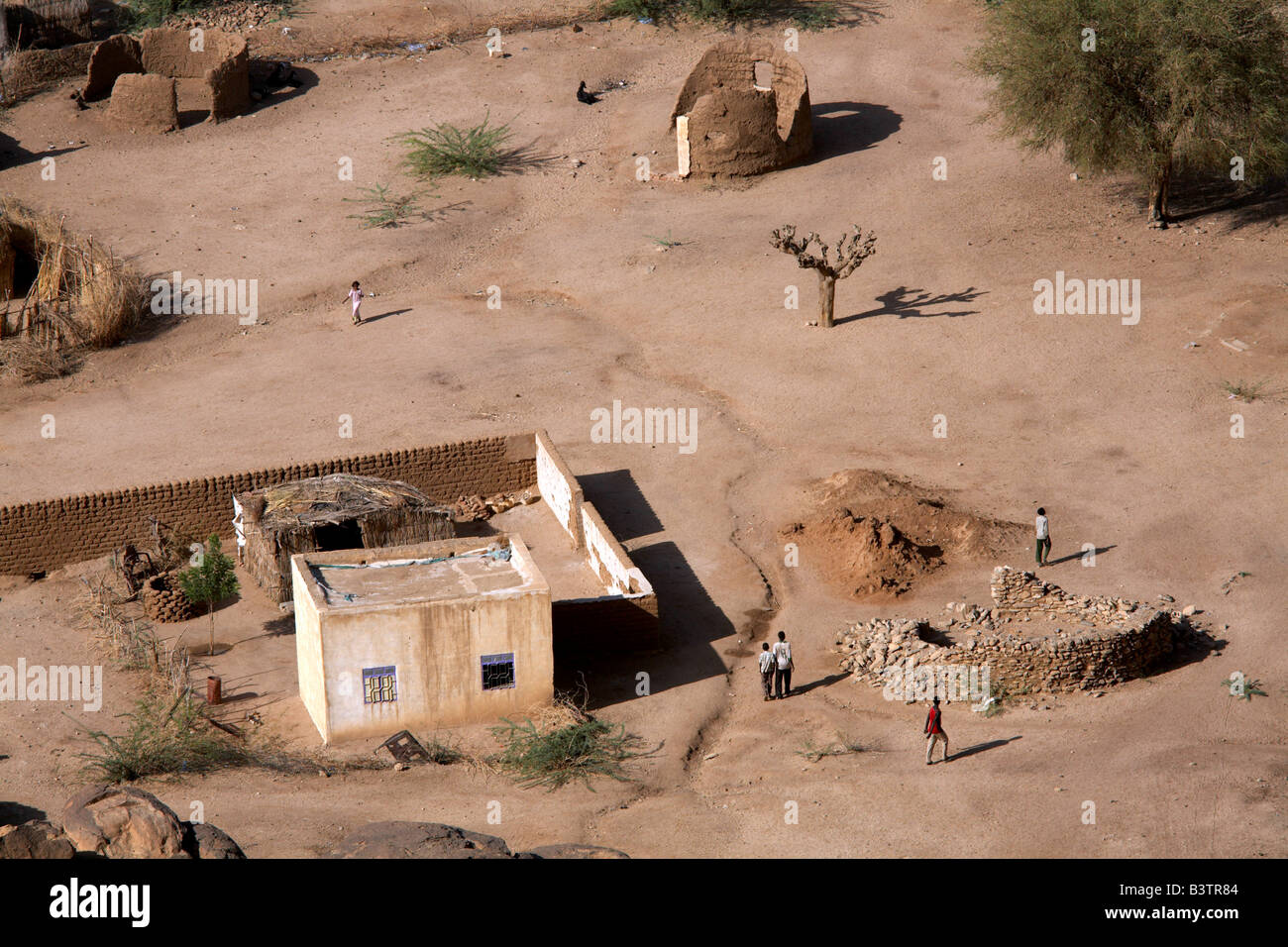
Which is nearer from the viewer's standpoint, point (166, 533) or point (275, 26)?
point (166, 533)

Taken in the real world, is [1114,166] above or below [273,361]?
above

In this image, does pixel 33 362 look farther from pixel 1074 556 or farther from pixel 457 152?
pixel 1074 556

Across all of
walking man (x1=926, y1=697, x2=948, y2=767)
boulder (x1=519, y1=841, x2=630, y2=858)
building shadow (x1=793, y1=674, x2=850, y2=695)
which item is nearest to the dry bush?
building shadow (x1=793, y1=674, x2=850, y2=695)

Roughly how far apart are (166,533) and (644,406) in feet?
27.9

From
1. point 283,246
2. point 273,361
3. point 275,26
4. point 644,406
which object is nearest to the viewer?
point 644,406

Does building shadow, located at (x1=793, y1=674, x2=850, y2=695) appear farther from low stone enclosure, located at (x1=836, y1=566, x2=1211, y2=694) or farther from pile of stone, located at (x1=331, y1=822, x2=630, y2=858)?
pile of stone, located at (x1=331, y1=822, x2=630, y2=858)

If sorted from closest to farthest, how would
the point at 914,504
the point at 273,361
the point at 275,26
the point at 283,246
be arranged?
1. the point at 914,504
2. the point at 273,361
3. the point at 283,246
4. the point at 275,26

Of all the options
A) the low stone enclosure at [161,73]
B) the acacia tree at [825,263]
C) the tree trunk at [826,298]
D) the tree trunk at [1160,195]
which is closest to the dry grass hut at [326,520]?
the acacia tree at [825,263]

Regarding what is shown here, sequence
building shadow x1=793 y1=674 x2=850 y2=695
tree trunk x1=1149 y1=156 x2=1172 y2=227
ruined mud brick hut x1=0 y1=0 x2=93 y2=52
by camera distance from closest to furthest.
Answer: building shadow x1=793 y1=674 x2=850 y2=695
tree trunk x1=1149 y1=156 x2=1172 y2=227
ruined mud brick hut x1=0 y1=0 x2=93 y2=52

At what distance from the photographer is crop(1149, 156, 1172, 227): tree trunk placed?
107ft

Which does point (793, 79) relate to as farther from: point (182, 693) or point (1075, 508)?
point (182, 693)

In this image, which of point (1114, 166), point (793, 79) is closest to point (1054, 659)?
point (1114, 166)

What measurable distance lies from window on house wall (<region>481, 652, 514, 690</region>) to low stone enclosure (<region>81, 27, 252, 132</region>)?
933 inches

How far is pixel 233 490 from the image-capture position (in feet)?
83.6
